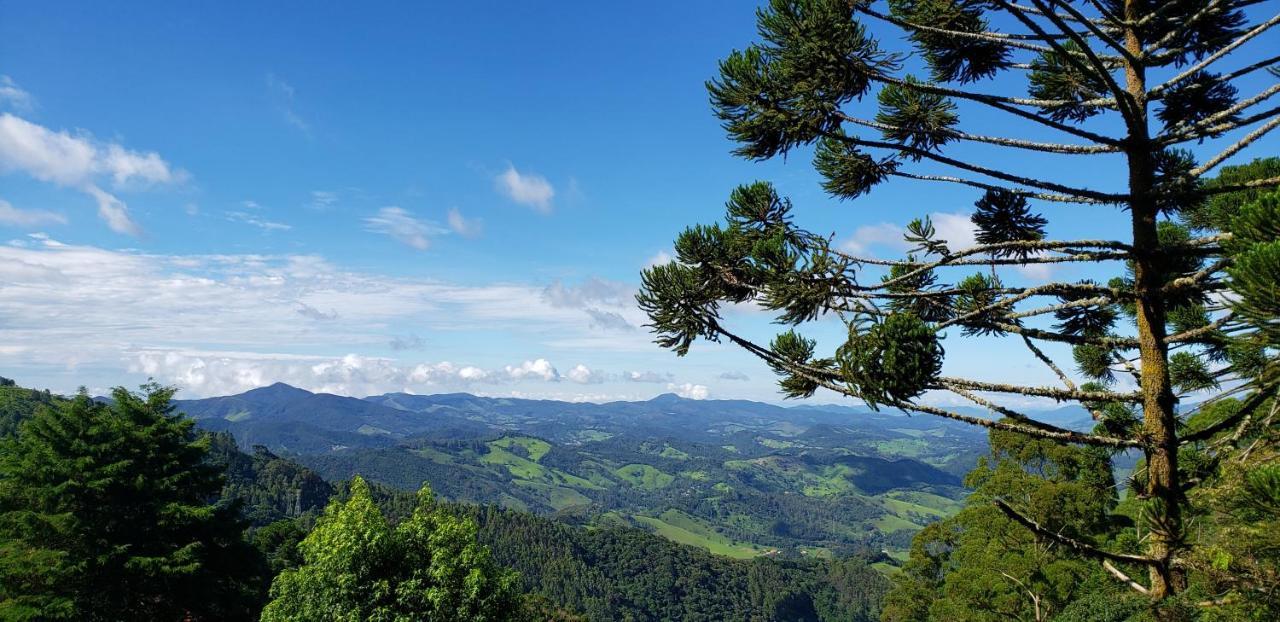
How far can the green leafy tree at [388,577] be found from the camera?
45.3 ft

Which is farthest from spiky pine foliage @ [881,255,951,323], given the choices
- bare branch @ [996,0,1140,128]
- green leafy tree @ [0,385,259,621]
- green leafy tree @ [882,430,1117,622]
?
green leafy tree @ [0,385,259,621]

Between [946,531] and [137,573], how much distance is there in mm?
36145

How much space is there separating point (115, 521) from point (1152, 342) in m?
27.9

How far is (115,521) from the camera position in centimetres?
1992

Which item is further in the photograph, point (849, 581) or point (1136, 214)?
point (849, 581)

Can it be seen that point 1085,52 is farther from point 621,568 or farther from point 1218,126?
point 621,568

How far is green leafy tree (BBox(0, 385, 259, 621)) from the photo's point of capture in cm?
1809

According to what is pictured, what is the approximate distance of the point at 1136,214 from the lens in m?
4.80

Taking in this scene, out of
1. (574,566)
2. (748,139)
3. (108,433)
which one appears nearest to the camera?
(748,139)

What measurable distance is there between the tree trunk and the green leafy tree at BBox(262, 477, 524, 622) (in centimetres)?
1377

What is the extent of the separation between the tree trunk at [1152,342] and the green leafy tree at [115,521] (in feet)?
81.0

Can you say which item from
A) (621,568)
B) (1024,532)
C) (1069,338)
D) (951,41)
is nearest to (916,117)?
(951,41)

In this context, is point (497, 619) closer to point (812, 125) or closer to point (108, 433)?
point (812, 125)

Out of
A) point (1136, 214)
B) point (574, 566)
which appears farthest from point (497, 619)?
point (574, 566)
